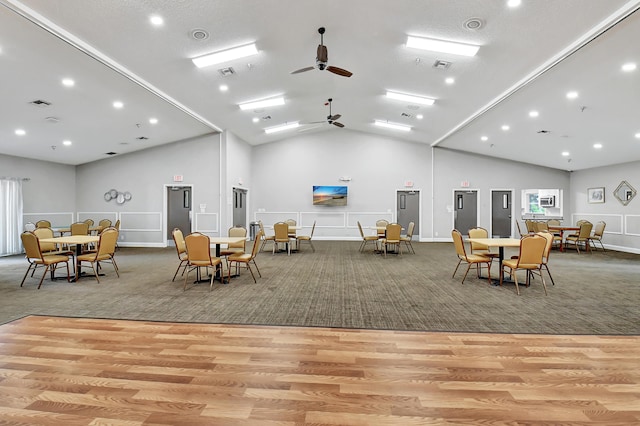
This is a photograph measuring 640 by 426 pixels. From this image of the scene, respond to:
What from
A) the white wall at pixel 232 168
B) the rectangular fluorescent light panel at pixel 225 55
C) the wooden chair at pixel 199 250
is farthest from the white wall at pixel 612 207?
the white wall at pixel 232 168

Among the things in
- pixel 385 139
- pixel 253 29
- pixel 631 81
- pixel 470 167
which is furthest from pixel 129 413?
pixel 470 167

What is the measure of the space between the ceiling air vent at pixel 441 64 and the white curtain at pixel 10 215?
11525 mm

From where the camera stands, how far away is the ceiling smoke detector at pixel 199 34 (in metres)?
4.81

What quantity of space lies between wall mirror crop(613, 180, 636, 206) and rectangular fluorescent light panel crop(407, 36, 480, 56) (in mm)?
8471

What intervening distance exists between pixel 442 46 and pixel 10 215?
11854 mm

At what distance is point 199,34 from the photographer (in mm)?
4895

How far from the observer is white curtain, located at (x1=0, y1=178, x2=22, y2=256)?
8.98 meters

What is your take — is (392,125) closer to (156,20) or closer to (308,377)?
(156,20)

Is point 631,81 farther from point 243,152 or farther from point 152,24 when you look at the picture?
point 243,152

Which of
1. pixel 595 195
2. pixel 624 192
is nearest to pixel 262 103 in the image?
pixel 624 192

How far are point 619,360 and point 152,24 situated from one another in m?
6.47

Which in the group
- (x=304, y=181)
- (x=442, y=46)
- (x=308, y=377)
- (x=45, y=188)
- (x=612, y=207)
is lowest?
(x=308, y=377)

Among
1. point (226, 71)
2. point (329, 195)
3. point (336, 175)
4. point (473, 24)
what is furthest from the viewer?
point (336, 175)

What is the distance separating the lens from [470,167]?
12477mm
